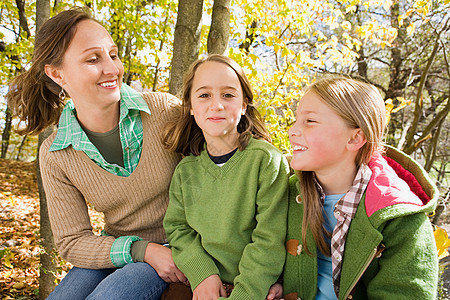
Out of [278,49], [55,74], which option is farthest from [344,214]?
[278,49]

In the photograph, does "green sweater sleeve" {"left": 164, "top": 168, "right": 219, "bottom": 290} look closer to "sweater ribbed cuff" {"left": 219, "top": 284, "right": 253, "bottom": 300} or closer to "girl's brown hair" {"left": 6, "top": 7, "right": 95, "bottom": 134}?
"sweater ribbed cuff" {"left": 219, "top": 284, "right": 253, "bottom": 300}

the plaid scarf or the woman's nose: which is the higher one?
the woman's nose

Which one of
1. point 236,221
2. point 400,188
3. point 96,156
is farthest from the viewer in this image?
point 96,156

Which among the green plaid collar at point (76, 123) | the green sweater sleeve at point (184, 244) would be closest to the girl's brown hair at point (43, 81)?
the green plaid collar at point (76, 123)

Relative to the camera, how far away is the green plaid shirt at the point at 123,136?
6.74 feet

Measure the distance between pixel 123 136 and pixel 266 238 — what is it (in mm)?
989

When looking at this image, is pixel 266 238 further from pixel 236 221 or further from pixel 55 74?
pixel 55 74

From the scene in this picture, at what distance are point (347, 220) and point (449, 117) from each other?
627cm

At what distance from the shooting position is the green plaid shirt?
2055 mm

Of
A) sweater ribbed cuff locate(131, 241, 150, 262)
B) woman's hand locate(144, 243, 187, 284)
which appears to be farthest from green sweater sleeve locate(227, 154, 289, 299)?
sweater ribbed cuff locate(131, 241, 150, 262)

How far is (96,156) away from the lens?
206 centimetres

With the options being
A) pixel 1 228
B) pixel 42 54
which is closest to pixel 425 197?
pixel 42 54

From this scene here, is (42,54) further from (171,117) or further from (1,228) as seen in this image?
(1,228)

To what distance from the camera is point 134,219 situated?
2137 millimetres
